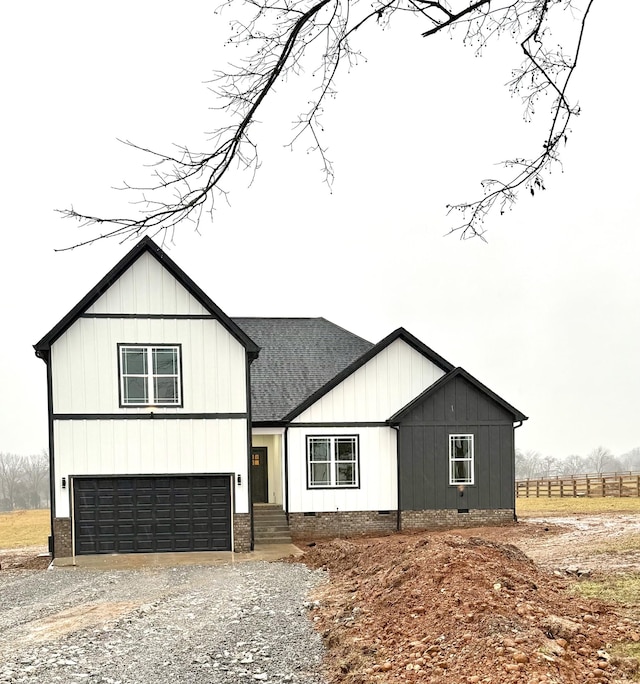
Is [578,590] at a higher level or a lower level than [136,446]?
lower

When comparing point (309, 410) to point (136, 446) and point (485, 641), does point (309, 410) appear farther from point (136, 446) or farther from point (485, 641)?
point (485, 641)

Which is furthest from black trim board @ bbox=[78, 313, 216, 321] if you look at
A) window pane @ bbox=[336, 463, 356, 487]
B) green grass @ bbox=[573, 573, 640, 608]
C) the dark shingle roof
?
green grass @ bbox=[573, 573, 640, 608]

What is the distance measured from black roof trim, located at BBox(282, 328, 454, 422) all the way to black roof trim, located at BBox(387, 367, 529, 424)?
0.62m

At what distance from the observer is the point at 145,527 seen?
59.8 ft

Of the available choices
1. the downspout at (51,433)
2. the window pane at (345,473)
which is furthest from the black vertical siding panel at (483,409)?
the downspout at (51,433)

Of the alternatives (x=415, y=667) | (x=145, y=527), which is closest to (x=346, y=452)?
(x=145, y=527)

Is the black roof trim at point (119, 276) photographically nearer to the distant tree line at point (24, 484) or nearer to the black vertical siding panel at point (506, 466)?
the black vertical siding panel at point (506, 466)

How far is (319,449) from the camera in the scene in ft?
70.7

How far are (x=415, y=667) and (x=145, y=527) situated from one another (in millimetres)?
12522

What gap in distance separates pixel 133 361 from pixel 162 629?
9.69m

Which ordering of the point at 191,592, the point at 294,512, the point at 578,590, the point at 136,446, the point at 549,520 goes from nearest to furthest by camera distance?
the point at 578,590, the point at 191,592, the point at 136,446, the point at 294,512, the point at 549,520

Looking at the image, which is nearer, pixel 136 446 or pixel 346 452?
pixel 136 446

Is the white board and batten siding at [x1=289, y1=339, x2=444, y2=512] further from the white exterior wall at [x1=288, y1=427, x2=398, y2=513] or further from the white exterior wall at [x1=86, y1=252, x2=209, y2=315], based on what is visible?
the white exterior wall at [x1=86, y1=252, x2=209, y2=315]

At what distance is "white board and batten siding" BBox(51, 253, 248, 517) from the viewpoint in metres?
18.1
